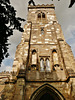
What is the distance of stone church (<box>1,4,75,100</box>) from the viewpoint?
631 centimetres

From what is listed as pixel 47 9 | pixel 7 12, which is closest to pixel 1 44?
pixel 7 12

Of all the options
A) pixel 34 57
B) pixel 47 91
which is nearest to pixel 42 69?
pixel 34 57

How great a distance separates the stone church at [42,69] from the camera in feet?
20.7

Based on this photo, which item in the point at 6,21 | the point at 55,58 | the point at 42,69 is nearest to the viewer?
the point at 6,21

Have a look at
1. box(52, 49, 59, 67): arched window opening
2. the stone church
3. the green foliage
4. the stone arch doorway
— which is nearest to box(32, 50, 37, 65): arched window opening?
the stone church

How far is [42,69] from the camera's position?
8.09 meters

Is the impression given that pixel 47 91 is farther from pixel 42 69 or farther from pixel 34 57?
pixel 34 57

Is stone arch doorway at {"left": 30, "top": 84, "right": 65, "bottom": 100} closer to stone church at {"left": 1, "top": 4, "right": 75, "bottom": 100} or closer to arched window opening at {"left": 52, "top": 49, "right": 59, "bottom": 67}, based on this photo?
stone church at {"left": 1, "top": 4, "right": 75, "bottom": 100}

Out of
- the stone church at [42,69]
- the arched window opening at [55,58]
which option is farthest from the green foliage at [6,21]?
the arched window opening at [55,58]

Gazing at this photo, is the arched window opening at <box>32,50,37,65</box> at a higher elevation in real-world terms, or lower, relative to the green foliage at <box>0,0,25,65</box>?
higher

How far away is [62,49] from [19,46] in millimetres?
4650

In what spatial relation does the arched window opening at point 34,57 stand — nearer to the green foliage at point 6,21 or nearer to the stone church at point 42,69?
the stone church at point 42,69

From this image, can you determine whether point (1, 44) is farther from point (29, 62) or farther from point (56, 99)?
point (56, 99)

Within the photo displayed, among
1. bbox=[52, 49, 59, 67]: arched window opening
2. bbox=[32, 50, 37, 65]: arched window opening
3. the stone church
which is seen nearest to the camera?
the stone church
